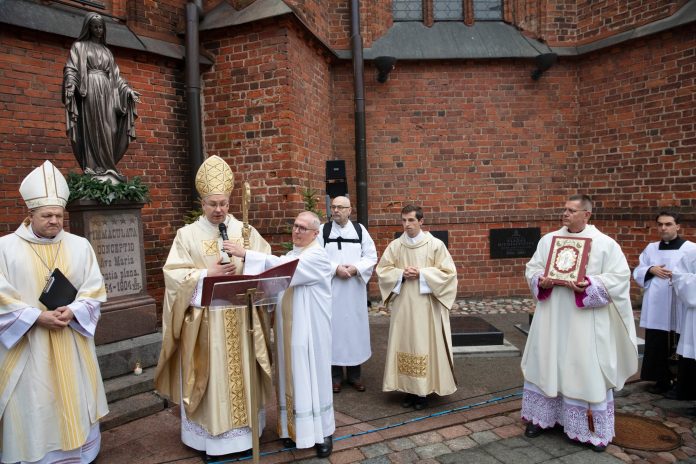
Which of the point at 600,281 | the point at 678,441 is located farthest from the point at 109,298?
the point at 678,441

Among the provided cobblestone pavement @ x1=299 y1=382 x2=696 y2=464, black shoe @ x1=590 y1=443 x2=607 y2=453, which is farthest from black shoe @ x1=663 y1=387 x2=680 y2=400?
black shoe @ x1=590 y1=443 x2=607 y2=453

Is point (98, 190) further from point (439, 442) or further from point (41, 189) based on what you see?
point (439, 442)

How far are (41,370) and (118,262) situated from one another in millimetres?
1858

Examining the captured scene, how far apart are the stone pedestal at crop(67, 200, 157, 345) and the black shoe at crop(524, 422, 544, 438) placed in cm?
380

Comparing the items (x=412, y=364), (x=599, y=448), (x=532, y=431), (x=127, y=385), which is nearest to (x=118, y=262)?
(x=127, y=385)

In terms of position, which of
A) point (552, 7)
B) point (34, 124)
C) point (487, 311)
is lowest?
point (487, 311)

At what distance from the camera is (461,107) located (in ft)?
31.7

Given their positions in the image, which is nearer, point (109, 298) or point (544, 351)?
point (544, 351)

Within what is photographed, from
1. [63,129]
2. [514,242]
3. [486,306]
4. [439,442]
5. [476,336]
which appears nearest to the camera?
[439,442]

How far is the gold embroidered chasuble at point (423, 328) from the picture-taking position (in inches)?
185

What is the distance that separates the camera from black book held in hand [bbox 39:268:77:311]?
3559 millimetres

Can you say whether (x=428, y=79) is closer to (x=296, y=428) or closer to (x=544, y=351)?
(x=544, y=351)

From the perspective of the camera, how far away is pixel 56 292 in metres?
3.59

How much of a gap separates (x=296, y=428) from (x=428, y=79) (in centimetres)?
754
